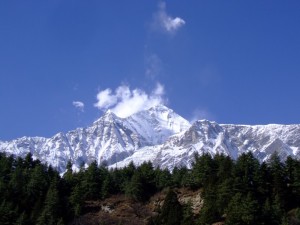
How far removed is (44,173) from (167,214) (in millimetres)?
30139

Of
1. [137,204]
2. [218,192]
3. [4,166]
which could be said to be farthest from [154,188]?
[4,166]

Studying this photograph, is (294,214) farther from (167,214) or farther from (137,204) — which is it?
(137,204)

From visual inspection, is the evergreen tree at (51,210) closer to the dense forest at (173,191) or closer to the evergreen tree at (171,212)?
the dense forest at (173,191)

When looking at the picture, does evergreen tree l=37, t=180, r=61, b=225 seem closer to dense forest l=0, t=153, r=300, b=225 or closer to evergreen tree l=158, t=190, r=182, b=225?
dense forest l=0, t=153, r=300, b=225

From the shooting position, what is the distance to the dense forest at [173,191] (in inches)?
3211

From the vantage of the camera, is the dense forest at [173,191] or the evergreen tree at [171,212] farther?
the evergreen tree at [171,212]

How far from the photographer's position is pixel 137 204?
100625 millimetres

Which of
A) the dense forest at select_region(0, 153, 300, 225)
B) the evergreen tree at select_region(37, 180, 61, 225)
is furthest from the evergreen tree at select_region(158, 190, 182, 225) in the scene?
the evergreen tree at select_region(37, 180, 61, 225)

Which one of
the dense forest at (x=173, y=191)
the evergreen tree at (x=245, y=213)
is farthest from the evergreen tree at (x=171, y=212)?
the evergreen tree at (x=245, y=213)

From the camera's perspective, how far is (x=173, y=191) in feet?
313

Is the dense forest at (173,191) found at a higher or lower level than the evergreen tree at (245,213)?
higher

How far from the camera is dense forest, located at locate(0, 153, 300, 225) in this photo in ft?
268

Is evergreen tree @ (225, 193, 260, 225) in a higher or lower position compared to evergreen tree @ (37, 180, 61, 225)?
lower

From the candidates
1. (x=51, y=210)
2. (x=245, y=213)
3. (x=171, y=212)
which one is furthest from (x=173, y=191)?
(x=245, y=213)
